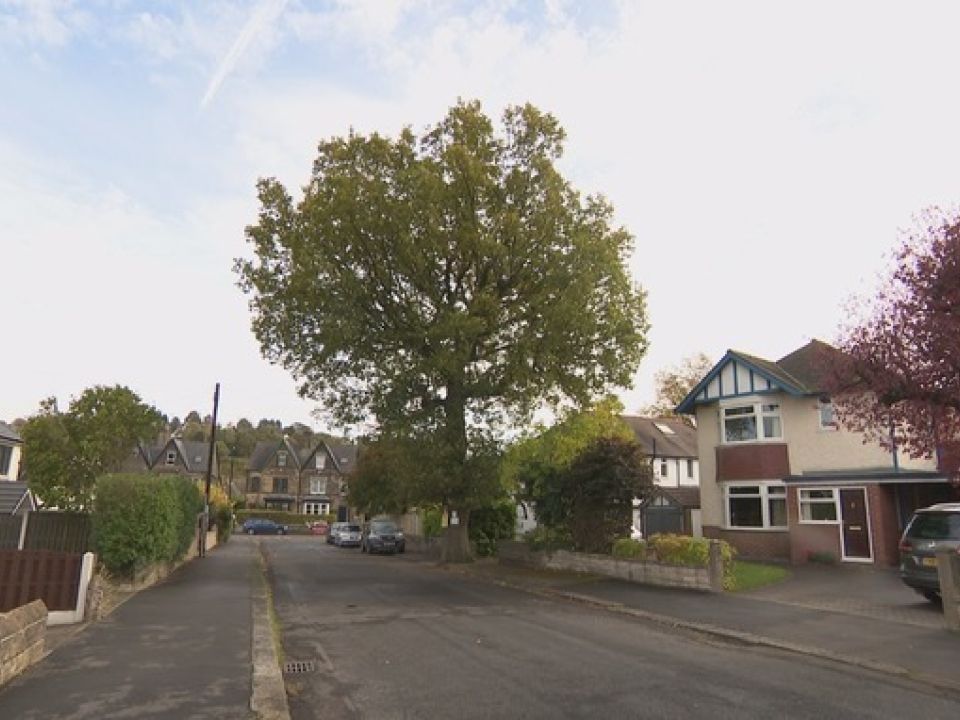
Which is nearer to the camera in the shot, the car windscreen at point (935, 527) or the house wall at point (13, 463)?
the car windscreen at point (935, 527)

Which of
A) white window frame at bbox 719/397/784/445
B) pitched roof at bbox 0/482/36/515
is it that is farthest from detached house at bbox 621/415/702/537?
pitched roof at bbox 0/482/36/515

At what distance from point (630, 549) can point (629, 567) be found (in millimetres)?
535

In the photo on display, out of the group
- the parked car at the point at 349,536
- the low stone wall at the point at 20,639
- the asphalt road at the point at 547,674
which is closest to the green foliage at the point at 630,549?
the asphalt road at the point at 547,674

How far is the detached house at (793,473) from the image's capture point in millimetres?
22219

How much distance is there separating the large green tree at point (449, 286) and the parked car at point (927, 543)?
10668 mm

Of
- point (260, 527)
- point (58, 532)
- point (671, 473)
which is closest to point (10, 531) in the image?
point (58, 532)

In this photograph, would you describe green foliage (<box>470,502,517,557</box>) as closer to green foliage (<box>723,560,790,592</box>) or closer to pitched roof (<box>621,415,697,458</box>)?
green foliage (<box>723,560,790,592</box>)

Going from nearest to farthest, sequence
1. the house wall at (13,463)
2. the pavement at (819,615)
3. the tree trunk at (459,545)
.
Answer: the pavement at (819,615)
the tree trunk at (459,545)
the house wall at (13,463)

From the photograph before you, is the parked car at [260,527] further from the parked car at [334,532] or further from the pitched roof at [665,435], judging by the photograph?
the pitched roof at [665,435]

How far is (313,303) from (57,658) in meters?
15.4

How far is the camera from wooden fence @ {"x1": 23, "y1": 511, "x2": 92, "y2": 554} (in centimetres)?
2138

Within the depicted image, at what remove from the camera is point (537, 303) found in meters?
23.6

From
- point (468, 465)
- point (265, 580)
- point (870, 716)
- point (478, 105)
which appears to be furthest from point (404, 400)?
point (870, 716)

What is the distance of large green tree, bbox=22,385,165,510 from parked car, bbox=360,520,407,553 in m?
13.0
